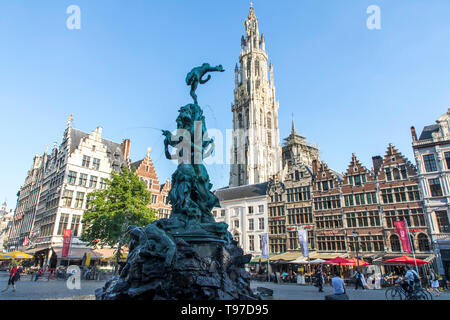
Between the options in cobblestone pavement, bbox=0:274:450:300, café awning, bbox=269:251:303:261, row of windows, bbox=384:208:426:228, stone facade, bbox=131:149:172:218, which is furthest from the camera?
stone facade, bbox=131:149:172:218

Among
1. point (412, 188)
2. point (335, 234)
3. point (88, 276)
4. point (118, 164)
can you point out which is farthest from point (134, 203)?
point (412, 188)

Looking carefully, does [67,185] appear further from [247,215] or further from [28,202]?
[247,215]

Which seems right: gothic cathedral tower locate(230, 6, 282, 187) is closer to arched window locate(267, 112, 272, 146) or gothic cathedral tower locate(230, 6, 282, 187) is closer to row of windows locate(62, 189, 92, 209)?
arched window locate(267, 112, 272, 146)

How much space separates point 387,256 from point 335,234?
6.13 metres

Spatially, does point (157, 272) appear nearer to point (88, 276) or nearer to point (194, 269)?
point (194, 269)

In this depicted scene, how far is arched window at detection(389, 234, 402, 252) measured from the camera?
29034 mm

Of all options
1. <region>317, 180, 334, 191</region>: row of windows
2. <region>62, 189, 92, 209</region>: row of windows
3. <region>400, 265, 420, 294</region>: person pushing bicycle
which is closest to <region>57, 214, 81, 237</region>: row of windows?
<region>62, 189, 92, 209</region>: row of windows

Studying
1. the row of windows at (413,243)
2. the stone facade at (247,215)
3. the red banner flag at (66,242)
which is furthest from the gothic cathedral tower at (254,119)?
the red banner flag at (66,242)

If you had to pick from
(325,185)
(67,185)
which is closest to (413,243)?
(325,185)

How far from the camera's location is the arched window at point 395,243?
29.0 meters

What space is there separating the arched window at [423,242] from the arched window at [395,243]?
1877 mm

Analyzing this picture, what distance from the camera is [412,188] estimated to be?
2964 centimetres

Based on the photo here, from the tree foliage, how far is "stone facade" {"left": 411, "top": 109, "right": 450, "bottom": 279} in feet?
91.7
